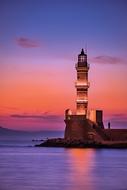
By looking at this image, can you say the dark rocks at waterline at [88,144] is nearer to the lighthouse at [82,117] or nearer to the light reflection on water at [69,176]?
the lighthouse at [82,117]

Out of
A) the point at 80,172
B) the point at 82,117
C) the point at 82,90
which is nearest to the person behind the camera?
the point at 80,172

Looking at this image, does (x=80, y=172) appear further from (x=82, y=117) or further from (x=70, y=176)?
(x=82, y=117)

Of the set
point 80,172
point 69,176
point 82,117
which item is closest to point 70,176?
point 69,176

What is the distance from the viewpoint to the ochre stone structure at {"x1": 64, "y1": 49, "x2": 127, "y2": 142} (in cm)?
6019

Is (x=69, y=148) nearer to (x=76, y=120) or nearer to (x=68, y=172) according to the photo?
(x=76, y=120)

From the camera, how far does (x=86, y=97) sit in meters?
60.9

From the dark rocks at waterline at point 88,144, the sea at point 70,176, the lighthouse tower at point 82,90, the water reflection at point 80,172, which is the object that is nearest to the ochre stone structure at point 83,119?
the lighthouse tower at point 82,90

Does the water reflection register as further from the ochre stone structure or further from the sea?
the ochre stone structure

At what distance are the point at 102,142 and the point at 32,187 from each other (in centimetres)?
3506

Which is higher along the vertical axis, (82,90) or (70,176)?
(82,90)

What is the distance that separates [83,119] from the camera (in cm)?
5991

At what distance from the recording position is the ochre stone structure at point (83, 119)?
197 ft

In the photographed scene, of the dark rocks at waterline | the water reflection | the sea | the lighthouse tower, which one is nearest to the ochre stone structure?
the lighthouse tower

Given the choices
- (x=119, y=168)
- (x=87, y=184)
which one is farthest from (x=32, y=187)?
(x=119, y=168)
